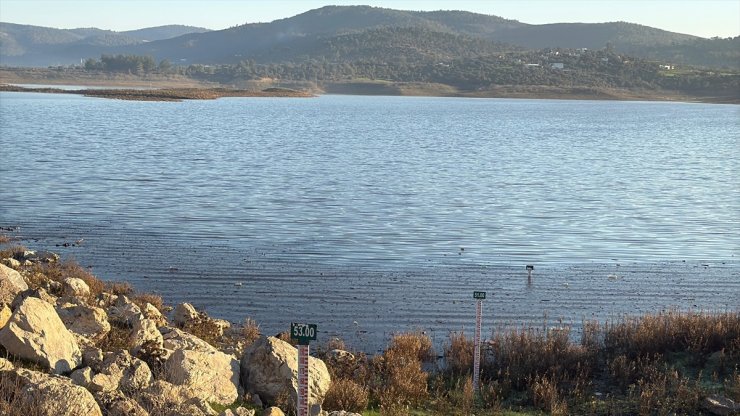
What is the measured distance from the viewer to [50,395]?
7.16 m

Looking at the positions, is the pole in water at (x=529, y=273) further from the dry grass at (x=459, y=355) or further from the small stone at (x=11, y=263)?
the small stone at (x=11, y=263)

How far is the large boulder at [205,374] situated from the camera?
860cm

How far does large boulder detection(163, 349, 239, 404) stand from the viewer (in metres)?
8.60

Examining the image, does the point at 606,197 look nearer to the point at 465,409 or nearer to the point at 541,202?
the point at 541,202

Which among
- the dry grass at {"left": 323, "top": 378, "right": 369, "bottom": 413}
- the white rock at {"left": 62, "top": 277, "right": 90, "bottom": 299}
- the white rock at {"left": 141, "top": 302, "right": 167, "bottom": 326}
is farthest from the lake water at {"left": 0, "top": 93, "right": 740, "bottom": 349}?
the dry grass at {"left": 323, "top": 378, "right": 369, "bottom": 413}

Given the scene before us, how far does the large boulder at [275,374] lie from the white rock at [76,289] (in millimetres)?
3857

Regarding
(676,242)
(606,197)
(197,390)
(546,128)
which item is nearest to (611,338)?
(197,390)

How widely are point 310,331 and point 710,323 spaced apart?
21.5ft

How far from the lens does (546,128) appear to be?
75.6 metres

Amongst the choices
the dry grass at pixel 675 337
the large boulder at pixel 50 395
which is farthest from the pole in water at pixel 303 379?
the dry grass at pixel 675 337

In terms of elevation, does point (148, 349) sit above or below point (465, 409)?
above

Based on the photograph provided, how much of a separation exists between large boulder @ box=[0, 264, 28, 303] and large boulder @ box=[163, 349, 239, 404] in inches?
77.4

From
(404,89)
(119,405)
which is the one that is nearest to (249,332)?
(119,405)

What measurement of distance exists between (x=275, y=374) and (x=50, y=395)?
2.61 meters
